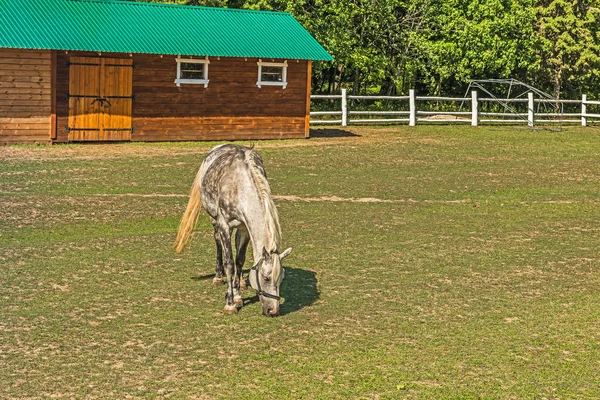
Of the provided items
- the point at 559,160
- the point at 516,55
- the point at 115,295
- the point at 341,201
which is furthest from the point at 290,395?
the point at 516,55

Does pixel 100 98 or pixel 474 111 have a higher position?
pixel 474 111

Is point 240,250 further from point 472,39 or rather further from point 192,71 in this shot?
point 472,39

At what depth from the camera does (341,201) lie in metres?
17.9

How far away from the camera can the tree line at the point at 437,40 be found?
4303cm

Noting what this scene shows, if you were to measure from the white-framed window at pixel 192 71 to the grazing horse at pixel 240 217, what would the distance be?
721 inches

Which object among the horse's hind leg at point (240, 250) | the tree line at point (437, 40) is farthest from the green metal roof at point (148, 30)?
the horse's hind leg at point (240, 250)

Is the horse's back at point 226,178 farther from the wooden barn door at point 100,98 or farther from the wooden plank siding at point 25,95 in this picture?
the wooden barn door at point 100,98

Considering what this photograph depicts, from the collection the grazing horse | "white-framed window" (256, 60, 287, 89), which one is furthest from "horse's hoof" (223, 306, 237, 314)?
"white-framed window" (256, 60, 287, 89)

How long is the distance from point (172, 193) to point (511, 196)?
706 centimetres

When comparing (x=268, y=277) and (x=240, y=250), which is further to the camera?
(x=240, y=250)

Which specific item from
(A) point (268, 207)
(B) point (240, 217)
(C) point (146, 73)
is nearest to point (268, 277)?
(A) point (268, 207)

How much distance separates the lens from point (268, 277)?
8.94 metres

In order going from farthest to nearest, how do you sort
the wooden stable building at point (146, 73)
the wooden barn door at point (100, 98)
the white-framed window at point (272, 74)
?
the white-framed window at point (272, 74) → the wooden barn door at point (100, 98) → the wooden stable building at point (146, 73)

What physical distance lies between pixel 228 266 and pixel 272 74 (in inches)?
854
